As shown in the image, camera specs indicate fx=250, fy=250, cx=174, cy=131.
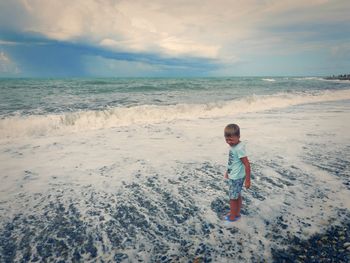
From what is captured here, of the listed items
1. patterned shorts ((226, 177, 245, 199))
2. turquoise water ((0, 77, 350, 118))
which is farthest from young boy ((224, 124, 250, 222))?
turquoise water ((0, 77, 350, 118))

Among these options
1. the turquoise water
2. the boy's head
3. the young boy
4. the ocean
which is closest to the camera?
the ocean

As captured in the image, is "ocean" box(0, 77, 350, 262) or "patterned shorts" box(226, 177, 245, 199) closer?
"ocean" box(0, 77, 350, 262)

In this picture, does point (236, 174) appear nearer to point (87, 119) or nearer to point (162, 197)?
point (162, 197)

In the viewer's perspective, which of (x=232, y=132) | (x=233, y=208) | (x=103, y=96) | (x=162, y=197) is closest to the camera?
(x=232, y=132)

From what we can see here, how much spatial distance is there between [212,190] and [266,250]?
5.23 feet

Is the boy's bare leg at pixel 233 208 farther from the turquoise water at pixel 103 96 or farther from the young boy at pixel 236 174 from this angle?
the turquoise water at pixel 103 96

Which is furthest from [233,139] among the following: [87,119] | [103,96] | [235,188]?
[103,96]

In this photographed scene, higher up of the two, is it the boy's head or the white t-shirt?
the boy's head

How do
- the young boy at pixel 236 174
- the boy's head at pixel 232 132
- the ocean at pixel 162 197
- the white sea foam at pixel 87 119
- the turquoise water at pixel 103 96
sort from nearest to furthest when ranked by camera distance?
1. the ocean at pixel 162 197
2. the boy's head at pixel 232 132
3. the young boy at pixel 236 174
4. the white sea foam at pixel 87 119
5. the turquoise water at pixel 103 96

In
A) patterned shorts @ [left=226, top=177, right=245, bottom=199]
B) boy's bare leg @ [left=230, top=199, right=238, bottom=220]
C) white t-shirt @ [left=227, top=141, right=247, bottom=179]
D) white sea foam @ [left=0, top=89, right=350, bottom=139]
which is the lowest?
white sea foam @ [left=0, top=89, right=350, bottom=139]

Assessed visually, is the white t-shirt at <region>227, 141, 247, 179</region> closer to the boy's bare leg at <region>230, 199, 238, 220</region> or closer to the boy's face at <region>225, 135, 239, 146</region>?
the boy's face at <region>225, 135, 239, 146</region>

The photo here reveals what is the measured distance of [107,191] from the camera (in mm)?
4359

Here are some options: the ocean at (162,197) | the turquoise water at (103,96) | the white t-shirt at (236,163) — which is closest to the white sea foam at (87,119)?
the ocean at (162,197)

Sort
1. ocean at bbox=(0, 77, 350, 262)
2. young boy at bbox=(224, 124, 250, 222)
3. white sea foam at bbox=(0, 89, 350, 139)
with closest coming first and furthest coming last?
1. ocean at bbox=(0, 77, 350, 262)
2. young boy at bbox=(224, 124, 250, 222)
3. white sea foam at bbox=(0, 89, 350, 139)
